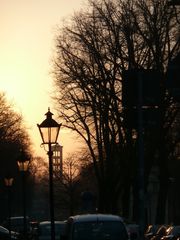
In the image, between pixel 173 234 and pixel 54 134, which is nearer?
pixel 54 134

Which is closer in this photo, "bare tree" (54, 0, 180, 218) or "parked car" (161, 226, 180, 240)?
"parked car" (161, 226, 180, 240)

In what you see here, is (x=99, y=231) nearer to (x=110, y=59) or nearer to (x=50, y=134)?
(x=50, y=134)

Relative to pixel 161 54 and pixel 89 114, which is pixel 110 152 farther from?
pixel 161 54

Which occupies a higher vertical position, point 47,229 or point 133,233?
point 47,229

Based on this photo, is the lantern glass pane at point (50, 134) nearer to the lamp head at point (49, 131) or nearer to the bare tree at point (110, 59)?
the lamp head at point (49, 131)

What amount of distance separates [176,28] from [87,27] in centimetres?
608

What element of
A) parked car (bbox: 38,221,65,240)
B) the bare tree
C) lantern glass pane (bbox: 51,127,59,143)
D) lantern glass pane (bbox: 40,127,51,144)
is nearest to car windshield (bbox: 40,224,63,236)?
parked car (bbox: 38,221,65,240)

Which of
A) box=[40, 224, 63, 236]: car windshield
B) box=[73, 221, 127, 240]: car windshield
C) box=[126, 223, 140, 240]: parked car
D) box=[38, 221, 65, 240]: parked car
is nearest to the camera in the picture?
box=[73, 221, 127, 240]: car windshield

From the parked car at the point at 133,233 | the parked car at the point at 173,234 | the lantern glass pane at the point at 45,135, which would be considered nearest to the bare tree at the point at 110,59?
the parked car at the point at 173,234

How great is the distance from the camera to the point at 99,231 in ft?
79.0

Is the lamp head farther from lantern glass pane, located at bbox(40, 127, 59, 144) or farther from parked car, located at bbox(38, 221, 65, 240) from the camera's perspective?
parked car, located at bbox(38, 221, 65, 240)

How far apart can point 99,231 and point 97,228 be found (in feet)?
0.34

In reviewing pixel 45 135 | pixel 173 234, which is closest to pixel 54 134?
pixel 45 135

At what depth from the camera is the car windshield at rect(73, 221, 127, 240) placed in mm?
23828
